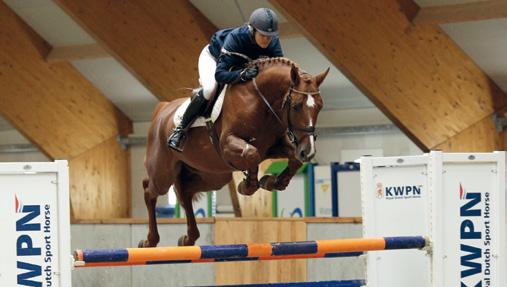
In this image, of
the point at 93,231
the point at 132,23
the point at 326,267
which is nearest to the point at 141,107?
the point at 93,231

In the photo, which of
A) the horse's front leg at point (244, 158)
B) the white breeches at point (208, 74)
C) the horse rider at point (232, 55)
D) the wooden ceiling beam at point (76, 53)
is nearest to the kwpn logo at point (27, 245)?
the horse's front leg at point (244, 158)

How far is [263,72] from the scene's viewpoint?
211 inches

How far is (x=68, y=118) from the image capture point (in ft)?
42.1

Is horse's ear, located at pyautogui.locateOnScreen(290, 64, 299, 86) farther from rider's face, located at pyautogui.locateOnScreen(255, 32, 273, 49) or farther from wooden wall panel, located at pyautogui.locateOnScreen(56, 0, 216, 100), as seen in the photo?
wooden wall panel, located at pyautogui.locateOnScreen(56, 0, 216, 100)

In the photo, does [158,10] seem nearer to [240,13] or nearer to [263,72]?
[240,13]

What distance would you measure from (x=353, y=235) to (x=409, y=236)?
4902 mm

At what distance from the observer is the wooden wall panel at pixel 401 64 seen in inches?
364

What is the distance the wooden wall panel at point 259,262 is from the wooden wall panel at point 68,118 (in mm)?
2633

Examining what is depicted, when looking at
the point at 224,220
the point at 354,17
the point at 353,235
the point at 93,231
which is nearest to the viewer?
the point at 354,17

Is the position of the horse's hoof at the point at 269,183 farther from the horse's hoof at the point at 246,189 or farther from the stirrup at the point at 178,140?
the stirrup at the point at 178,140

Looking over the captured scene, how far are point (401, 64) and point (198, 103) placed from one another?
4105mm

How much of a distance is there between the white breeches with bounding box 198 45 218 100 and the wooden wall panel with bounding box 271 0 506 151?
3.13m

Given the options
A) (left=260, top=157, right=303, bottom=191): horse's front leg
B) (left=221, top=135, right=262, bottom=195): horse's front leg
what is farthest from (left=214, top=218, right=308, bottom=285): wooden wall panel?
(left=221, top=135, right=262, bottom=195): horse's front leg

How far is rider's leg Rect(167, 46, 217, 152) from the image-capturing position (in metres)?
5.76
